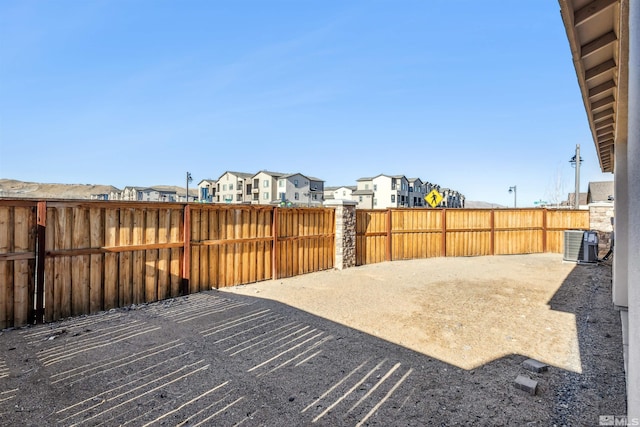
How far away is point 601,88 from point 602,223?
10893 millimetres

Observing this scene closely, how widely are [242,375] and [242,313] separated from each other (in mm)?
2305

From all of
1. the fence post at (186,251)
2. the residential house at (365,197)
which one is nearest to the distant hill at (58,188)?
the residential house at (365,197)

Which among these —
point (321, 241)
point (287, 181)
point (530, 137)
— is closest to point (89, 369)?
point (321, 241)

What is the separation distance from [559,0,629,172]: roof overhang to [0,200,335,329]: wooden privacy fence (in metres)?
6.65

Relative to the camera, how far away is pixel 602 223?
1254 centimetres

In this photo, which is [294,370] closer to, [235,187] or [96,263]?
[96,263]

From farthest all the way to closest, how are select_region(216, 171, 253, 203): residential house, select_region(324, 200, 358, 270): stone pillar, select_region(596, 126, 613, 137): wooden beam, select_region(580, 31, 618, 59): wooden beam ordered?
select_region(216, 171, 253, 203): residential house → select_region(324, 200, 358, 270): stone pillar → select_region(596, 126, 613, 137): wooden beam → select_region(580, 31, 618, 59): wooden beam

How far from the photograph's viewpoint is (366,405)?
3.12m

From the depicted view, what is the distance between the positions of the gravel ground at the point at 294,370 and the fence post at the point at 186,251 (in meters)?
0.74

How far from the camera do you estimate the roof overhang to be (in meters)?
2.78

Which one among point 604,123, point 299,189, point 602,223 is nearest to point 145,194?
point 299,189

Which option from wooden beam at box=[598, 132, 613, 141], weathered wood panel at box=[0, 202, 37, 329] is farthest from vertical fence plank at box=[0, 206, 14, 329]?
wooden beam at box=[598, 132, 613, 141]

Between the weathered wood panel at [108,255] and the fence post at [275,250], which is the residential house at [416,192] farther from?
the weathered wood panel at [108,255]

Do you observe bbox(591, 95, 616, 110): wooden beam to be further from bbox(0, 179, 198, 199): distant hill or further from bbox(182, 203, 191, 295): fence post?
bbox(0, 179, 198, 199): distant hill
